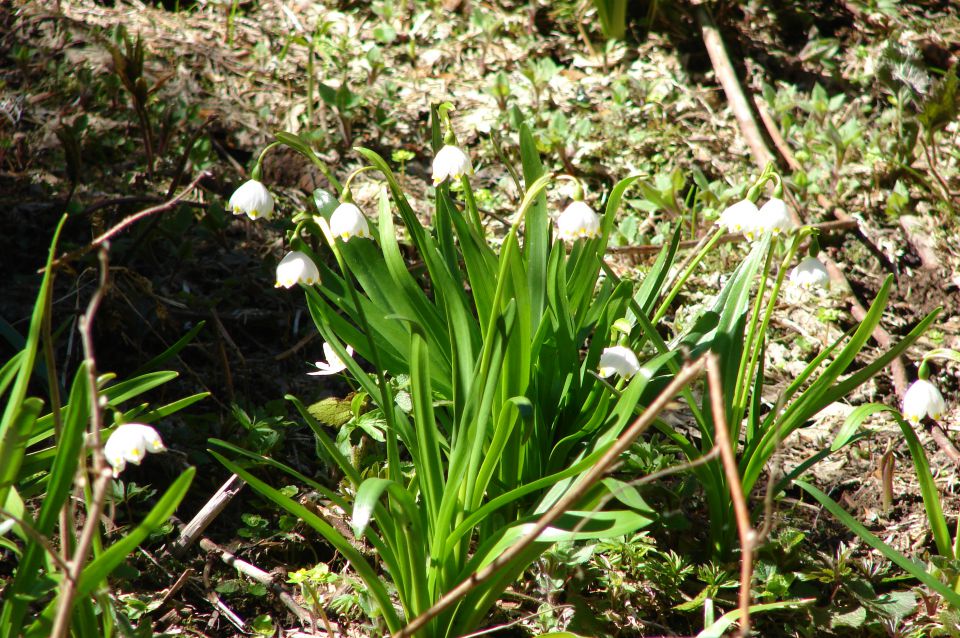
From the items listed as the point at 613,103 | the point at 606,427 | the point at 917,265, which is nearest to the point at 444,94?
the point at 613,103

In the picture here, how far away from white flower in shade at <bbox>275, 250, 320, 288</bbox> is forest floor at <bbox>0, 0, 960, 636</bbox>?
12.8 inches

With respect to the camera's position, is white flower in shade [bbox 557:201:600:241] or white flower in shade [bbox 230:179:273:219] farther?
white flower in shade [bbox 230:179:273:219]

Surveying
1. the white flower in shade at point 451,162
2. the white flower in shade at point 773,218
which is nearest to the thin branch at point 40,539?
the white flower in shade at point 451,162

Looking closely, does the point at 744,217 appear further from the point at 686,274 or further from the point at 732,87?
the point at 732,87

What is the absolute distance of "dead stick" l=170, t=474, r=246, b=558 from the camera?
71.8 inches

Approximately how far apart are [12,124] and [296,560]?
2.08 meters

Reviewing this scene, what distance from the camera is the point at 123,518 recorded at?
1.91 meters

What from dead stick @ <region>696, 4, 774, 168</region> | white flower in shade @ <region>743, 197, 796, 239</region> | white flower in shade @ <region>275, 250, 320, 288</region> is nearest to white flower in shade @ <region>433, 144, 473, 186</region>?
white flower in shade @ <region>275, 250, 320, 288</region>

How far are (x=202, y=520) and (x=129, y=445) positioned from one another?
0.58 m

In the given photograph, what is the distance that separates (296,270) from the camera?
1641mm

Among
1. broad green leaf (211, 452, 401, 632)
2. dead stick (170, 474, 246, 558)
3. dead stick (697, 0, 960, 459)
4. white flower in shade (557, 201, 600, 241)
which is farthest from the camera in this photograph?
dead stick (697, 0, 960, 459)

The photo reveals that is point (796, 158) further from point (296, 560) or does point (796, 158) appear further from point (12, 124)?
point (12, 124)

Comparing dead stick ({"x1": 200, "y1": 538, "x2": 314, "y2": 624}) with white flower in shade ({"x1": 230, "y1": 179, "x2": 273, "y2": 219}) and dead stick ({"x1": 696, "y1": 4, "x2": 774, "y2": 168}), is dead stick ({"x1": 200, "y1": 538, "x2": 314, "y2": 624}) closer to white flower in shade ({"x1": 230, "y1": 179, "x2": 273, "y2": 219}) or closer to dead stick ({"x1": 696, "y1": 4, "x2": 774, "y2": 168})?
white flower in shade ({"x1": 230, "y1": 179, "x2": 273, "y2": 219})

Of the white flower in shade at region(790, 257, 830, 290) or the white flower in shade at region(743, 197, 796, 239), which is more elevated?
the white flower in shade at region(743, 197, 796, 239)
